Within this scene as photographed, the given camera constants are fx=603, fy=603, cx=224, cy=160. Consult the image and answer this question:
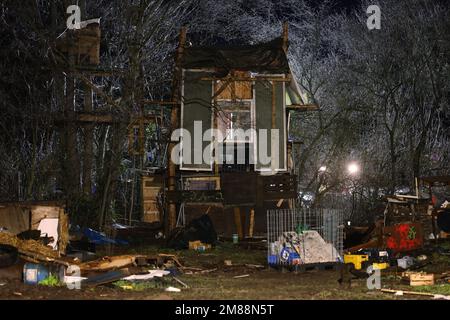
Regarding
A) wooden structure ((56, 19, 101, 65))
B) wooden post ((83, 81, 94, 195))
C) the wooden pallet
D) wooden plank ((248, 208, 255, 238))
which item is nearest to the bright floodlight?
wooden plank ((248, 208, 255, 238))

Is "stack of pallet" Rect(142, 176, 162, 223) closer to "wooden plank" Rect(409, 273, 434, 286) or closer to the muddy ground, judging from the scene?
the muddy ground

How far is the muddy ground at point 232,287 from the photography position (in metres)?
9.48

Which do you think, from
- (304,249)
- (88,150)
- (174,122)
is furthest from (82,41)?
(304,249)

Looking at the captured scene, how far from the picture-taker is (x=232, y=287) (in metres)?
10.7

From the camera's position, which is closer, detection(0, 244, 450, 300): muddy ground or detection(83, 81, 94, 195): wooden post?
detection(0, 244, 450, 300): muddy ground

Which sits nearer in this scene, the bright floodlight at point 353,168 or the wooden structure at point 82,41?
the wooden structure at point 82,41

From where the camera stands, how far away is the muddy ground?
9477 millimetres

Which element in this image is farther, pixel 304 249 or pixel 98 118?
pixel 98 118

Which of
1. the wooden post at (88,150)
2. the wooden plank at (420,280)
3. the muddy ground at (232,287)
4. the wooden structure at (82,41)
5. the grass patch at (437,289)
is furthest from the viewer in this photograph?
the wooden post at (88,150)

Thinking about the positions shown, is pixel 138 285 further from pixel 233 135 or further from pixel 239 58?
pixel 239 58

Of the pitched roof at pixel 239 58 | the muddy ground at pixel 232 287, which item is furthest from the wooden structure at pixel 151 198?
the muddy ground at pixel 232 287

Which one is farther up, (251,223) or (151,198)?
(151,198)

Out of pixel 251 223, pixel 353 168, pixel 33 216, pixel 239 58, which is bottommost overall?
pixel 251 223

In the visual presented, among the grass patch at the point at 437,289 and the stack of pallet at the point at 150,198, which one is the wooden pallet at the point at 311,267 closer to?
the grass patch at the point at 437,289
